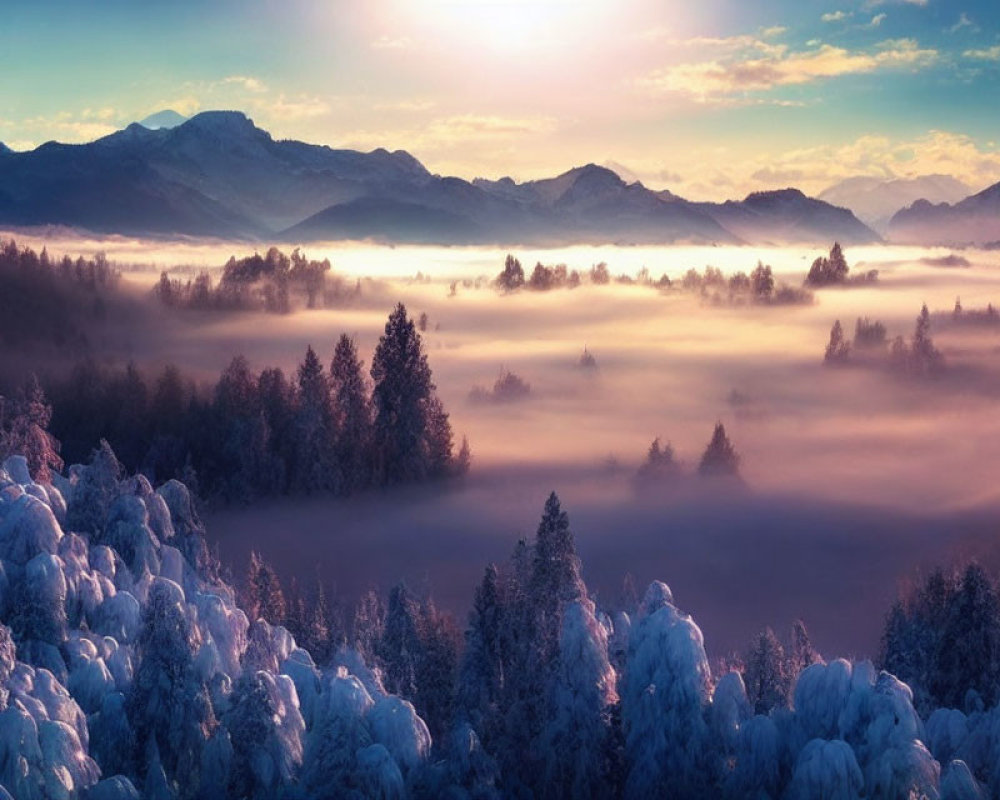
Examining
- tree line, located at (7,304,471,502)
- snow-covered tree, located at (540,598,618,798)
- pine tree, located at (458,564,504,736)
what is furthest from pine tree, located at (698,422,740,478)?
snow-covered tree, located at (540,598,618,798)

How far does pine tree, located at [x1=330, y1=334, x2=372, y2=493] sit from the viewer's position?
110 metres

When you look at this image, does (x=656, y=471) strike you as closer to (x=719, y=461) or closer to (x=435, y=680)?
(x=719, y=461)

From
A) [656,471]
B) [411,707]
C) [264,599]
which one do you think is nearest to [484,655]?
[411,707]

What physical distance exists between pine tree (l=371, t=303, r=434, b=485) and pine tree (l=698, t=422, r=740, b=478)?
42.5 meters

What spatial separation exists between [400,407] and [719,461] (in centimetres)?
4793

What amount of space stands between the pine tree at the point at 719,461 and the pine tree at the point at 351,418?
4771 centimetres

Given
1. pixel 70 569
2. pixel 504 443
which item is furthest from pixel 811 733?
pixel 504 443

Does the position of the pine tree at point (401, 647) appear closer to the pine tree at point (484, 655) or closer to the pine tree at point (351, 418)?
the pine tree at point (484, 655)

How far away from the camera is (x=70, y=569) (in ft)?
114

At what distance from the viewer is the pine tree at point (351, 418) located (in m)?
110

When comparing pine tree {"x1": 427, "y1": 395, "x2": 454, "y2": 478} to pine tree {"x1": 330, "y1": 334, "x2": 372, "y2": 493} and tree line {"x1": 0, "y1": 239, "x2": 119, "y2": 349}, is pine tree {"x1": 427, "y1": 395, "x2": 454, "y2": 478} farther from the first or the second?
tree line {"x1": 0, "y1": 239, "x2": 119, "y2": 349}

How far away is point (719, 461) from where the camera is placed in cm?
13588

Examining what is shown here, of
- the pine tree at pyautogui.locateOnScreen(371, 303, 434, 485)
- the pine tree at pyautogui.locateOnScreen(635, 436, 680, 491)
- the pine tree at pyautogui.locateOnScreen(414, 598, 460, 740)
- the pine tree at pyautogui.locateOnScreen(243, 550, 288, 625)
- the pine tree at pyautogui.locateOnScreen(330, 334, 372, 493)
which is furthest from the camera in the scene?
the pine tree at pyautogui.locateOnScreen(635, 436, 680, 491)

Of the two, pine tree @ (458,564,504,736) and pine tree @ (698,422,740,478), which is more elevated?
pine tree @ (458,564,504,736)
